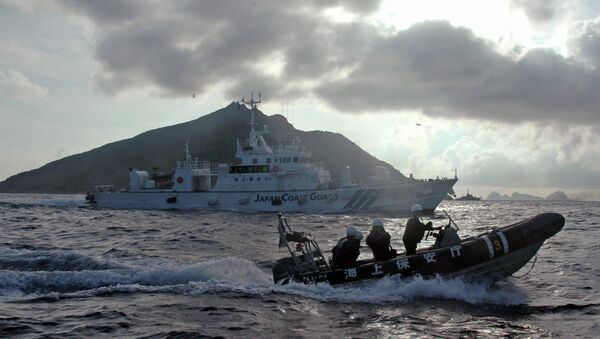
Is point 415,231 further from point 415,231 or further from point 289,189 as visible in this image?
point 289,189

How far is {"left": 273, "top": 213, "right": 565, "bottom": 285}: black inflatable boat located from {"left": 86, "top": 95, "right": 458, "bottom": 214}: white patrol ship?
30.1 metres

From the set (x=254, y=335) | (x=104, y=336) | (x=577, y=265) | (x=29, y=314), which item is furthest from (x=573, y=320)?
(x=29, y=314)

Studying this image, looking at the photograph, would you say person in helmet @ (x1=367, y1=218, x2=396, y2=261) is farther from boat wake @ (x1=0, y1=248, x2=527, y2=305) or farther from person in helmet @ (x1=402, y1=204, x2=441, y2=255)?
boat wake @ (x1=0, y1=248, x2=527, y2=305)

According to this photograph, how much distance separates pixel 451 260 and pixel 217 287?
5.25 metres

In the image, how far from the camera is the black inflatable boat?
432 inches

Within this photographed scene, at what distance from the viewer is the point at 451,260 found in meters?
11.1

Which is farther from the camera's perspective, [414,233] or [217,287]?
[414,233]

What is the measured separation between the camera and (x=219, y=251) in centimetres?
1786

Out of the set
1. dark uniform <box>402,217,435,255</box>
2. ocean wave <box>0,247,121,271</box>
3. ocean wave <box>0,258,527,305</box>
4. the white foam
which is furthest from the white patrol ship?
the white foam

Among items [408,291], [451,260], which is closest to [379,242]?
[408,291]

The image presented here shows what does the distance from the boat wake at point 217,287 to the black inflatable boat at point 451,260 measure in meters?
0.23

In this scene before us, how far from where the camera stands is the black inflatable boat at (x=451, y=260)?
1097cm

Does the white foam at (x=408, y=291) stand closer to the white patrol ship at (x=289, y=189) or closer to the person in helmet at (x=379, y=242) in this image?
the person in helmet at (x=379, y=242)

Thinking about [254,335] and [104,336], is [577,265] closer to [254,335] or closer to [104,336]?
[254,335]
